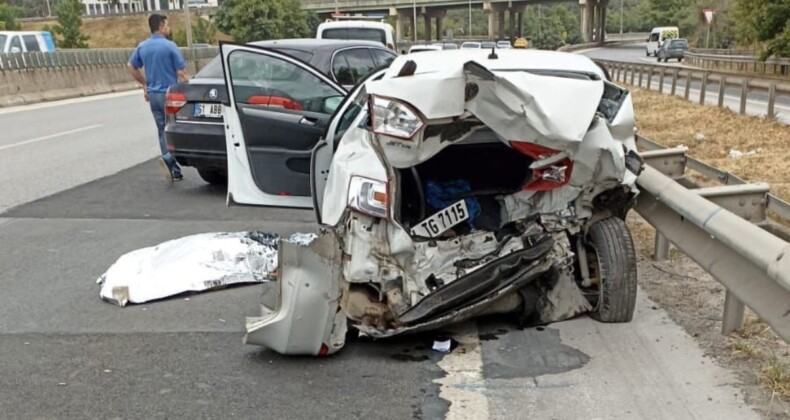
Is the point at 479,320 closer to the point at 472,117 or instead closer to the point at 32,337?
the point at 472,117

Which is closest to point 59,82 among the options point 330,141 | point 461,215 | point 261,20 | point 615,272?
point 330,141

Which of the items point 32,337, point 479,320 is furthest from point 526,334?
point 32,337

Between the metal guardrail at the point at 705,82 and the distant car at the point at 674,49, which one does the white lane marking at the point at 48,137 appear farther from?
the distant car at the point at 674,49

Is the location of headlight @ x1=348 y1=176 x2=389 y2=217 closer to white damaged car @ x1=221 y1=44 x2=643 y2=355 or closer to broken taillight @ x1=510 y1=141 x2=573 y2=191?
white damaged car @ x1=221 y1=44 x2=643 y2=355

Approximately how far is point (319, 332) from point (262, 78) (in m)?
2.81

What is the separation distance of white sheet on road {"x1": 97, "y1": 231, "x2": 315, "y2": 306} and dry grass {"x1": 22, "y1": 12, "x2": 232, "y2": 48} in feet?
289

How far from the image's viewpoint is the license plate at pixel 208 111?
7.73m

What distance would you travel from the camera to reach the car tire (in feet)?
14.2

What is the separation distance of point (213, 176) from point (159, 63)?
1.62m

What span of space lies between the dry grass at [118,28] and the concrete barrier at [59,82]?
6503cm

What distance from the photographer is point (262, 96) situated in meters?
6.07

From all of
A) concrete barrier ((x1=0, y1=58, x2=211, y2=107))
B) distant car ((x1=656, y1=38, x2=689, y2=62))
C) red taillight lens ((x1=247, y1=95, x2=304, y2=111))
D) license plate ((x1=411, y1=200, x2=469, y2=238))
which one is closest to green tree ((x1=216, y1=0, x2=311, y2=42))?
distant car ((x1=656, y1=38, x2=689, y2=62))

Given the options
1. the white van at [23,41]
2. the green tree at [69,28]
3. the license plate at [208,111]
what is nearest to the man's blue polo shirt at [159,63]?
the license plate at [208,111]

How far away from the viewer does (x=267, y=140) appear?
584 centimetres
